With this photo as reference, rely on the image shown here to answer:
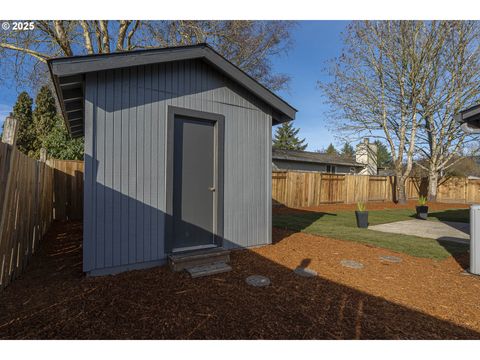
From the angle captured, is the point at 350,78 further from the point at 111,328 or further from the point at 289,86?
the point at 111,328

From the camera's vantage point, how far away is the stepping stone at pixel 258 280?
3.51 m

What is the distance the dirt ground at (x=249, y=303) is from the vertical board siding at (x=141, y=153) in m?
0.57

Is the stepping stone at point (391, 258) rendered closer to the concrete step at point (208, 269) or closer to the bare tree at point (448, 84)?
the concrete step at point (208, 269)

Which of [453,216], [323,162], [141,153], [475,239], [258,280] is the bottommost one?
[453,216]

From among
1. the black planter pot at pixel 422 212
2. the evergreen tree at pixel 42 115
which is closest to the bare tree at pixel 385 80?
the black planter pot at pixel 422 212

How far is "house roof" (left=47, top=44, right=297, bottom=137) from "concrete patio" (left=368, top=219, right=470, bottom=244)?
476 centimetres

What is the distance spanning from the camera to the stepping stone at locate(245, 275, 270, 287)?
3506 mm

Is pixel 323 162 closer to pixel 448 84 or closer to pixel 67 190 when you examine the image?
pixel 448 84

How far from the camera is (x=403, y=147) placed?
1581 centimetres

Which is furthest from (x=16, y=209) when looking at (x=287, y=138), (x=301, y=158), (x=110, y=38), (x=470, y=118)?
(x=287, y=138)

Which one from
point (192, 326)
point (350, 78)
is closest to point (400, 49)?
point (350, 78)

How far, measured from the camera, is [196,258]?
4.07m

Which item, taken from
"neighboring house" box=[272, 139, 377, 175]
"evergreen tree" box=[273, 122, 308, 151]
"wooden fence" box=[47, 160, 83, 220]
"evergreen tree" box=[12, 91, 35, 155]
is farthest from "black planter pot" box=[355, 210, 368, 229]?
"evergreen tree" box=[273, 122, 308, 151]

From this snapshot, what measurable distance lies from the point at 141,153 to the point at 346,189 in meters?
14.0
